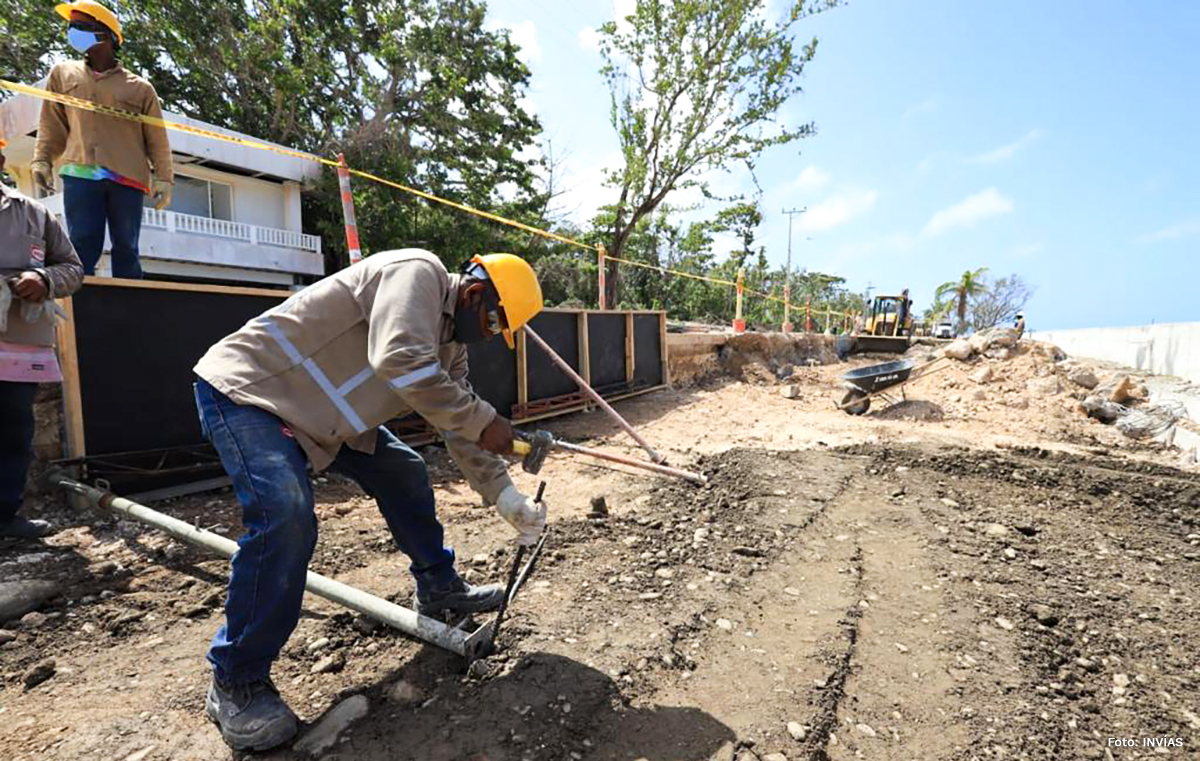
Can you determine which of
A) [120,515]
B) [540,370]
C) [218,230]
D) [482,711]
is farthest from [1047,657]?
[218,230]

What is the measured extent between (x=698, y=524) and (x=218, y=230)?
618 inches

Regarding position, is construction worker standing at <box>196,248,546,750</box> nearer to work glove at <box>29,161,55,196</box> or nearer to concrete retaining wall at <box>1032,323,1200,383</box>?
work glove at <box>29,161,55,196</box>

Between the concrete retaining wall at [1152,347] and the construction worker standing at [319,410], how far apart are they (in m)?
10.7

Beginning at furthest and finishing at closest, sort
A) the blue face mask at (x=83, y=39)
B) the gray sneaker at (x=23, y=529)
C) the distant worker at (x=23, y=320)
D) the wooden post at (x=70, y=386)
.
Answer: the blue face mask at (x=83, y=39) < the wooden post at (x=70, y=386) < the gray sneaker at (x=23, y=529) < the distant worker at (x=23, y=320)

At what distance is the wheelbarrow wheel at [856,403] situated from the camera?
8.10 metres

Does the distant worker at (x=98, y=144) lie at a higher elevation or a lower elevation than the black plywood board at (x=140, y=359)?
higher

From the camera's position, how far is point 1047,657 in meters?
2.18

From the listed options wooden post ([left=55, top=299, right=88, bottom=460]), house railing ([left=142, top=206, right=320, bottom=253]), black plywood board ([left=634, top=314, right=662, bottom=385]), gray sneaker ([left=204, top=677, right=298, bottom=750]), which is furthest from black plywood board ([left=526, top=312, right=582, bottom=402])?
house railing ([left=142, top=206, right=320, bottom=253])

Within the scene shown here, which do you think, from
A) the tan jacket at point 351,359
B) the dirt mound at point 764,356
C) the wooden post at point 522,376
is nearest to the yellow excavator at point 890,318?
the dirt mound at point 764,356

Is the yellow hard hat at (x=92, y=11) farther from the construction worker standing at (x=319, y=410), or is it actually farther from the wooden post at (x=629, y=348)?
the wooden post at (x=629, y=348)

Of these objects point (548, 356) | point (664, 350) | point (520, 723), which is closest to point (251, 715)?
point (520, 723)

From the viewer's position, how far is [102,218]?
3656 mm

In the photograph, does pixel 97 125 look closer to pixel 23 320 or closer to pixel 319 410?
pixel 23 320

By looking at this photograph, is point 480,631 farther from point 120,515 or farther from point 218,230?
point 218,230
